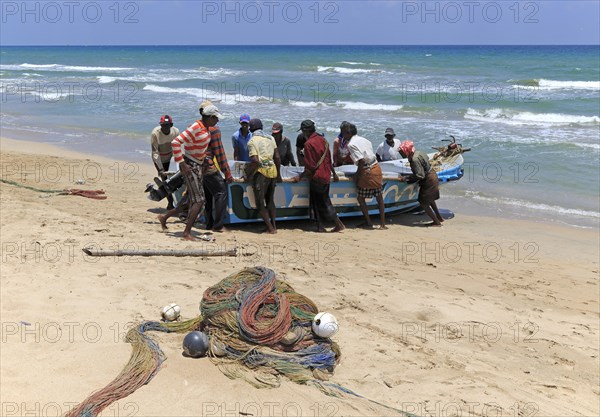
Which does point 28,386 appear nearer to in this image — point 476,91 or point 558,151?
point 558,151

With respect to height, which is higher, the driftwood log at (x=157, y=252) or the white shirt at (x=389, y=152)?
the white shirt at (x=389, y=152)

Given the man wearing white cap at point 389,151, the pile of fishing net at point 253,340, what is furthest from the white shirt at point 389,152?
the pile of fishing net at point 253,340

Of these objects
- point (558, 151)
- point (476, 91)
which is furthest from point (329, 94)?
point (558, 151)

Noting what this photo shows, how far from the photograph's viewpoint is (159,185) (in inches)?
335

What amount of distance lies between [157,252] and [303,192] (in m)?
2.46

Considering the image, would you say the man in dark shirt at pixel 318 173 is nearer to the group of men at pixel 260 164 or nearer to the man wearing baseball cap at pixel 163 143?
the group of men at pixel 260 164

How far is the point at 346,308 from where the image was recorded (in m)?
5.73

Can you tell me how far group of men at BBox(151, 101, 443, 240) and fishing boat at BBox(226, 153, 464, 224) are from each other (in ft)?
0.39

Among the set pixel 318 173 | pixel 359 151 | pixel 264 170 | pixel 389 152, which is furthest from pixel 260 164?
pixel 389 152

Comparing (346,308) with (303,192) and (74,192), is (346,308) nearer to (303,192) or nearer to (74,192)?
(303,192)

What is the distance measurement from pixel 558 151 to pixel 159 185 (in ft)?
31.6

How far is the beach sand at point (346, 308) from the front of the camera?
4.25 meters

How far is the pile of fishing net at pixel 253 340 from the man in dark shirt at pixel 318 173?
329 centimetres

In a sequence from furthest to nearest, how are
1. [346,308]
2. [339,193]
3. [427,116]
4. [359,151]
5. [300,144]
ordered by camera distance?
1. [427,116]
2. [300,144]
3. [339,193]
4. [359,151]
5. [346,308]
